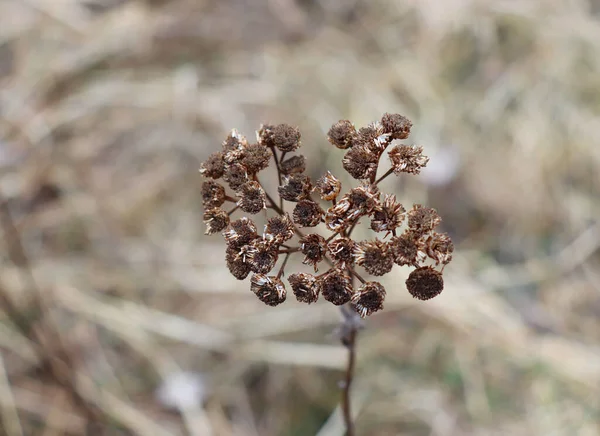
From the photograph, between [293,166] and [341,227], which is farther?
[293,166]

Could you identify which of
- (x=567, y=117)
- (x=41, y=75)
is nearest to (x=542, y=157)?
(x=567, y=117)

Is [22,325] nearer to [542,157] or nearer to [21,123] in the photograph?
[21,123]

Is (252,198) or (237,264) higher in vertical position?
(252,198)

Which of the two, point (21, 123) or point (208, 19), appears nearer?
point (21, 123)

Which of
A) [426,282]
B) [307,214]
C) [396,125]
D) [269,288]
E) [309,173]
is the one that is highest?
[309,173]

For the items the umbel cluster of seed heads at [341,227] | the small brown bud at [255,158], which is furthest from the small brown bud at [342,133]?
the small brown bud at [255,158]

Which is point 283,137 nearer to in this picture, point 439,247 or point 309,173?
point 439,247

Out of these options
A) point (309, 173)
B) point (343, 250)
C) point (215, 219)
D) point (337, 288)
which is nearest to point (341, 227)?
point (343, 250)

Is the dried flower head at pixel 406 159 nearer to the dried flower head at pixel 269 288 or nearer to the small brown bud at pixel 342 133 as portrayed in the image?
the small brown bud at pixel 342 133
